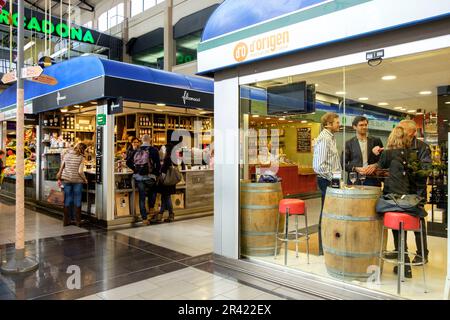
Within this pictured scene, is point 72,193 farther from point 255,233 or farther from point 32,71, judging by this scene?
point 255,233

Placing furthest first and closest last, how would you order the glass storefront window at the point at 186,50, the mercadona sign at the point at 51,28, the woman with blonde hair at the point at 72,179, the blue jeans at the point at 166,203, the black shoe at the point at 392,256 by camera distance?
the glass storefront window at the point at 186,50 → the mercadona sign at the point at 51,28 → the blue jeans at the point at 166,203 → the woman with blonde hair at the point at 72,179 → the black shoe at the point at 392,256

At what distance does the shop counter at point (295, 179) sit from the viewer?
510 cm

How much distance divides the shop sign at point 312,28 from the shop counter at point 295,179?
5.12ft

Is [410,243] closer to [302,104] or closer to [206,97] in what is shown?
[302,104]

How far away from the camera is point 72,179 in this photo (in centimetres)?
663

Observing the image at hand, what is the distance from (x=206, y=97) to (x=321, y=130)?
14.5 feet

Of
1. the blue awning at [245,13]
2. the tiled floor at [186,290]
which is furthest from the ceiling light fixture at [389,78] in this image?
the tiled floor at [186,290]

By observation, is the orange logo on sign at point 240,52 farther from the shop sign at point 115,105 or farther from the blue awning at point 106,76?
the blue awning at point 106,76

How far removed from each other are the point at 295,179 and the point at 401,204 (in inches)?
114

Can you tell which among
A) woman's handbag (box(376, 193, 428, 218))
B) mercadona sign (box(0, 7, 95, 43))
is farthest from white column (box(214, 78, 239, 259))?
mercadona sign (box(0, 7, 95, 43))

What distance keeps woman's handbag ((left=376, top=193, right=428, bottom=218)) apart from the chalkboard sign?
7.74ft

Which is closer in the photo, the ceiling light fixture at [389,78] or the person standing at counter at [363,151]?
the person standing at counter at [363,151]

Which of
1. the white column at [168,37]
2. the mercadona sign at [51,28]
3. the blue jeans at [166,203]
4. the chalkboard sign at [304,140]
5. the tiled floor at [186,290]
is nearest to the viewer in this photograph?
the tiled floor at [186,290]
